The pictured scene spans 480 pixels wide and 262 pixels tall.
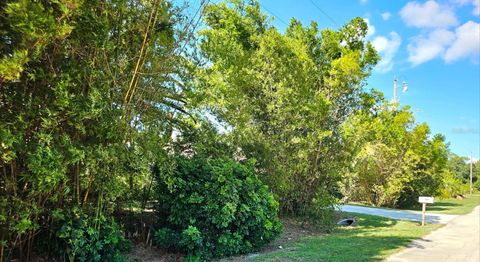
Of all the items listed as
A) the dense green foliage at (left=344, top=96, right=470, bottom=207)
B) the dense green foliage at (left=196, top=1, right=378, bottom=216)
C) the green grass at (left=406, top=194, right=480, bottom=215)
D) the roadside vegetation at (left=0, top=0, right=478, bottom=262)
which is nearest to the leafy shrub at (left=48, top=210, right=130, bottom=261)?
the roadside vegetation at (left=0, top=0, right=478, bottom=262)

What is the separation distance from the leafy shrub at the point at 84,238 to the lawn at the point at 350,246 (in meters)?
2.25

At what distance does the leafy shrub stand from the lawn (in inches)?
88.4

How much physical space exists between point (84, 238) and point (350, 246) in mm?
4954

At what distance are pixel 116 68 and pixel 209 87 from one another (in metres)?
3.41

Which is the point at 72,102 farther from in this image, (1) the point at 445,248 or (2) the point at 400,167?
(2) the point at 400,167

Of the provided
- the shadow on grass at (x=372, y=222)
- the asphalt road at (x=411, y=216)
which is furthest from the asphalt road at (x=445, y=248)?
the asphalt road at (x=411, y=216)

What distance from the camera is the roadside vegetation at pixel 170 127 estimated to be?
13.0 ft

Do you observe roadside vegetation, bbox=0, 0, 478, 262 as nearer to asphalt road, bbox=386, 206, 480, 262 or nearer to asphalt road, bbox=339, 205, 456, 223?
asphalt road, bbox=386, 206, 480, 262

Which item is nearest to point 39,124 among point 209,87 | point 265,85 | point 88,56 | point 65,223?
point 88,56

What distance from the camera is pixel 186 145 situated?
7.26m

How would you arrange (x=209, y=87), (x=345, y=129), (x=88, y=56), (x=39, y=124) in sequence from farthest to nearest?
(x=345, y=129) < (x=209, y=87) < (x=88, y=56) < (x=39, y=124)

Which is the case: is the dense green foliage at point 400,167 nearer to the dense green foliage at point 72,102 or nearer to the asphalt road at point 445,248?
the asphalt road at point 445,248

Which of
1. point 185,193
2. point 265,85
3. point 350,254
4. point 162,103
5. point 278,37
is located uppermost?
point 278,37

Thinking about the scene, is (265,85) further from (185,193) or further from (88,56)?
(88,56)
